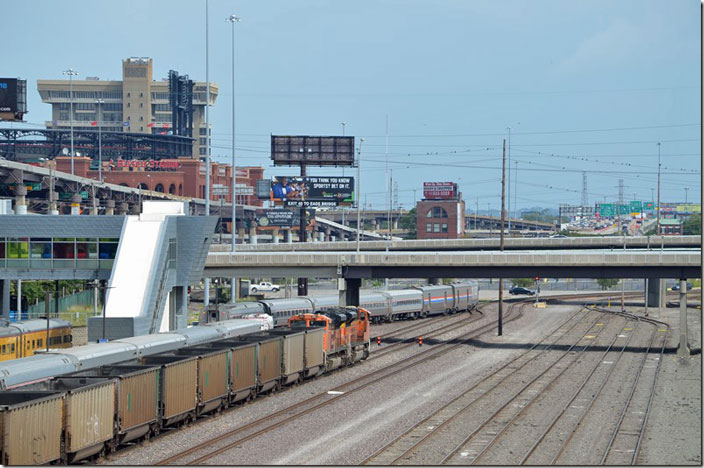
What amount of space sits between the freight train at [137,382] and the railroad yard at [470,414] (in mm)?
919

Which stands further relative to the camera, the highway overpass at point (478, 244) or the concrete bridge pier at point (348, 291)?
the highway overpass at point (478, 244)

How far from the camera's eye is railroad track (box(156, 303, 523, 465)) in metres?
29.2

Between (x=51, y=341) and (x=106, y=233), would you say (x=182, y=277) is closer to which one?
(x=106, y=233)

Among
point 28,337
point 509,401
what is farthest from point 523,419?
A: point 28,337

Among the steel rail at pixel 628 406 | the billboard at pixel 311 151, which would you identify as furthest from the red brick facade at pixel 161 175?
the steel rail at pixel 628 406

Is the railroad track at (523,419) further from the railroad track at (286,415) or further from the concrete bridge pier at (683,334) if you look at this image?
the railroad track at (286,415)

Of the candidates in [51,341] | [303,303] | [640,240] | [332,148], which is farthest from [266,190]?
[51,341]

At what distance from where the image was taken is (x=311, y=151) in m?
120

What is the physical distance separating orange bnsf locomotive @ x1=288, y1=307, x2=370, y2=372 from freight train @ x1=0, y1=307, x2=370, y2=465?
10 cm

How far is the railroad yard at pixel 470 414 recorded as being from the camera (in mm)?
30328

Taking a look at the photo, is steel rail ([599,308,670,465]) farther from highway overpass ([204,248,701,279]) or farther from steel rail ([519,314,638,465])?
highway overpass ([204,248,701,279])

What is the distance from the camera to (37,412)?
23.9m

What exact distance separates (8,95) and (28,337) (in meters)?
37.7

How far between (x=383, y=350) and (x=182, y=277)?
1411 centimetres
